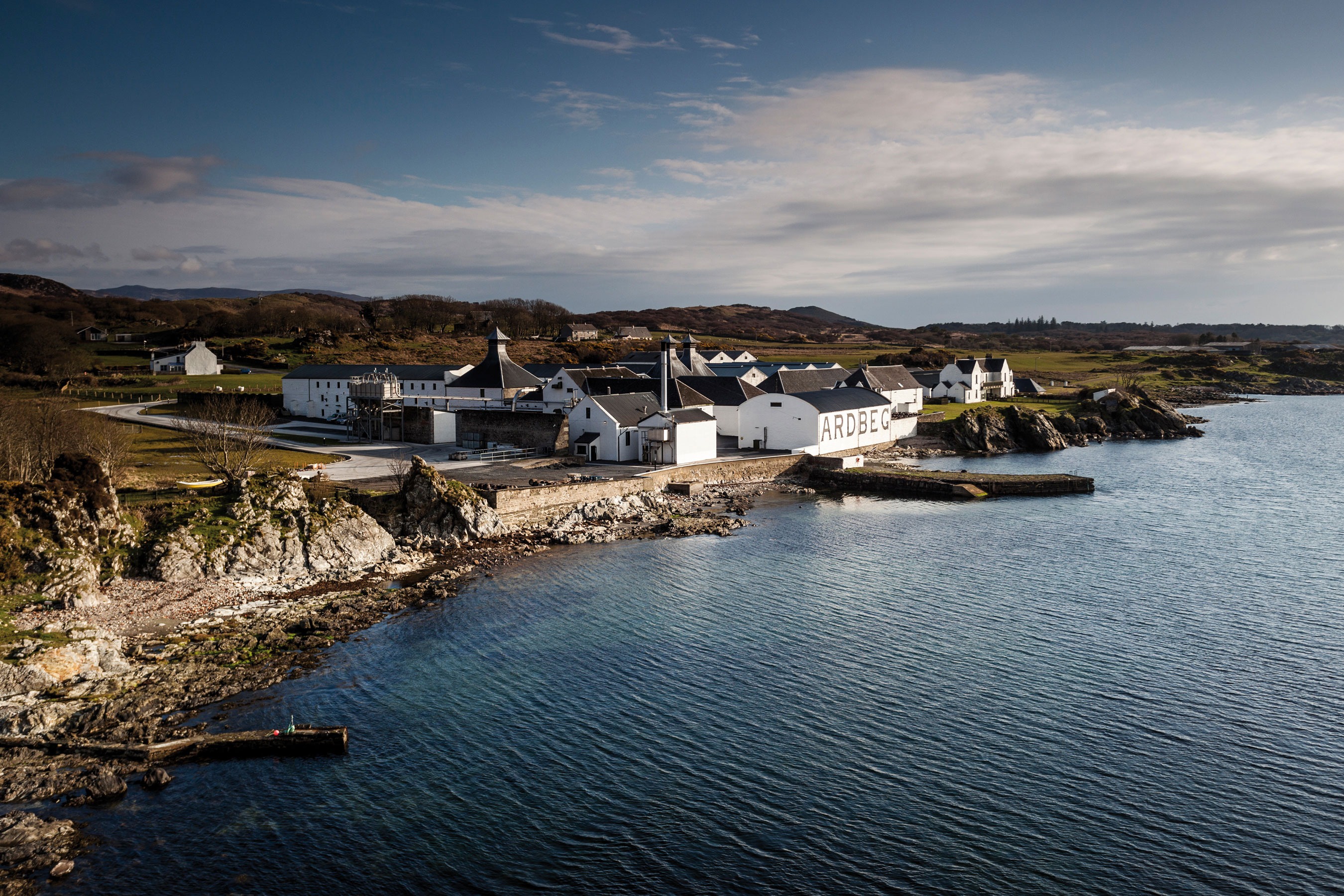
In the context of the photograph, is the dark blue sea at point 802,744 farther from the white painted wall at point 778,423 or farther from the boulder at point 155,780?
the white painted wall at point 778,423

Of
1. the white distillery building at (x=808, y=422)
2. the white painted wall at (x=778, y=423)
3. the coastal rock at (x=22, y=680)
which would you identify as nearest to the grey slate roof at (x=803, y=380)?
the white distillery building at (x=808, y=422)

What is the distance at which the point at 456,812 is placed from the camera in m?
15.6

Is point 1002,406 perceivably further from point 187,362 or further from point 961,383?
point 187,362

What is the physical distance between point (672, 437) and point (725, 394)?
44.7 ft

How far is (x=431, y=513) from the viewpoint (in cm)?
3550

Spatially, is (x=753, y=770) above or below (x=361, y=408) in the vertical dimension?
below

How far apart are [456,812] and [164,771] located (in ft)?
20.6

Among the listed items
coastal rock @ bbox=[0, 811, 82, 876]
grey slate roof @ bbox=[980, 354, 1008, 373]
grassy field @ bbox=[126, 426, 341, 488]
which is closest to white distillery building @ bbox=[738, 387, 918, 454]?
grassy field @ bbox=[126, 426, 341, 488]

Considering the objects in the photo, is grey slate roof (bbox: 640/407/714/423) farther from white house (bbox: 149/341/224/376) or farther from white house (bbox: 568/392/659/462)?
white house (bbox: 149/341/224/376)

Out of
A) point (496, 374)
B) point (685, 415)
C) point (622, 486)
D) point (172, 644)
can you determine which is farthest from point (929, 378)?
point (172, 644)

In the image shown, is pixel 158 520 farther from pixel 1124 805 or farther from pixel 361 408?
pixel 1124 805

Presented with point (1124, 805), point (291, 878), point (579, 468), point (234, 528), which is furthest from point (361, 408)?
point (1124, 805)

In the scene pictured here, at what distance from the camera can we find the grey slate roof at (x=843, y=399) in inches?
2311

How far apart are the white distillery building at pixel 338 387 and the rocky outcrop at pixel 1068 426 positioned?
42684mm
